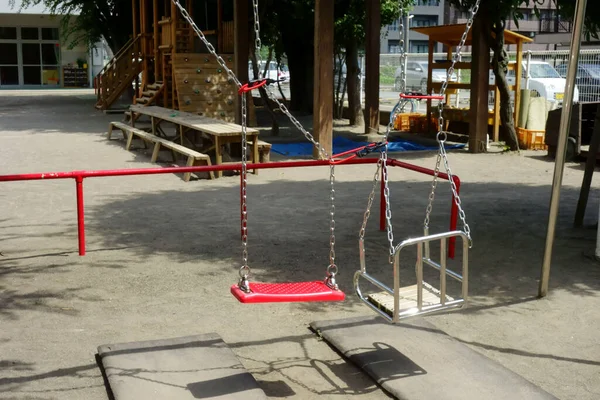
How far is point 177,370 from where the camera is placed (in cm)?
466

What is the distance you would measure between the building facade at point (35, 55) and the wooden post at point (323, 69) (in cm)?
2998

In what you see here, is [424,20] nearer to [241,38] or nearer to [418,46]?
[418,46]

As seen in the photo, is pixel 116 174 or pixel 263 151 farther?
pixel 263 151

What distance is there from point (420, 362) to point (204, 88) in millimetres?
13746

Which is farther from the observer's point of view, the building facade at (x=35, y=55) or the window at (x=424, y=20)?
the window at (x=424, y=20)

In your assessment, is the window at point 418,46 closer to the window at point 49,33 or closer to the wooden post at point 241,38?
the window at point 49,33

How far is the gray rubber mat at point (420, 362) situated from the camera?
4414 millimetres

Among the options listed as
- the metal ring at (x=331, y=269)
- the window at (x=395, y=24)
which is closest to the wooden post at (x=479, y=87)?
the window at (x=395, y=24)

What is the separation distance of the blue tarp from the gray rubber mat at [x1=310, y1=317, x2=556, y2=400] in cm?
Result: 943

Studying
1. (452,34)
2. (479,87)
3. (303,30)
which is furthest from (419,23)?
(479,87)

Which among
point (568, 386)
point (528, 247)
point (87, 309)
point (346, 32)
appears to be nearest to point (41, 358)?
point (87, 309)

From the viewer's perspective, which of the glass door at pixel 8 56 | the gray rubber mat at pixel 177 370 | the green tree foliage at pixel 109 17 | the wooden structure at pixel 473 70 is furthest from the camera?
the glass door at pixel 8 56

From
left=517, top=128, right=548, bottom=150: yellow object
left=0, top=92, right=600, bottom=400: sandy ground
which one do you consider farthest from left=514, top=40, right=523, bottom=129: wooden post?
left=0, top=92, right=600, bottom=400: sandy ground

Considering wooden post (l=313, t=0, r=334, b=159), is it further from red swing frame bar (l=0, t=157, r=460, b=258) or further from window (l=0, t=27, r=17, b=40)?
window (l=0, t=27, r=17, b=40)
